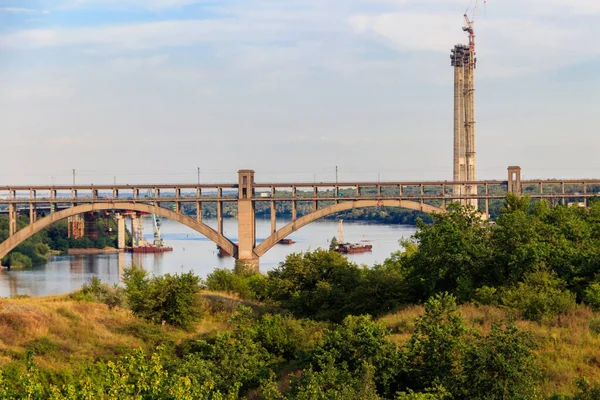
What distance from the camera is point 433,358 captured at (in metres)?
15.7

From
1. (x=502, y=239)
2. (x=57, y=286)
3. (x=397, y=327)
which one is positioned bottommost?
(x=57, y=286)

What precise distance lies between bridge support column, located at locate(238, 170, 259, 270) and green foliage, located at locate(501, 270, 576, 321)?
110ft

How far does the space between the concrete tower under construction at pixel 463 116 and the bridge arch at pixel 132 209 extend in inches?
1506

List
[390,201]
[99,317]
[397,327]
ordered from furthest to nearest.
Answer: [390,201] < [99,317] < [397,327]

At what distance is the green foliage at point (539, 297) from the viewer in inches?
795

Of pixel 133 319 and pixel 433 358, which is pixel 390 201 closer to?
pixel 133 319

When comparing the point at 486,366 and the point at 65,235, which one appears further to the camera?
the point at 65,235

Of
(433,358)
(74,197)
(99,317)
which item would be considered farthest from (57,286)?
(433,358)

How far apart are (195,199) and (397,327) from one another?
37.1 meters

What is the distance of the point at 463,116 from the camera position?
90.0m

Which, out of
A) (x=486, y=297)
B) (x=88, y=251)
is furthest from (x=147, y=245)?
(x=486, y=297)

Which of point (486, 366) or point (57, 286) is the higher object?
point (486, 366)

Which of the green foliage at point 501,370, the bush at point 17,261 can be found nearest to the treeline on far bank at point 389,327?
the green foliage at point 501,370

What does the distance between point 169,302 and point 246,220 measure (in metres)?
26.9
